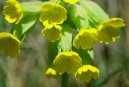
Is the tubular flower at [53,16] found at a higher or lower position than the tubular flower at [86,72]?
higher

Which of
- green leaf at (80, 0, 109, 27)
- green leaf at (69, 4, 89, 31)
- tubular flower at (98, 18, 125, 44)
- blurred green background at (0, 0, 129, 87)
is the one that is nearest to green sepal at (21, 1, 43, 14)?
green leaf at (69, 4, 89, 31)

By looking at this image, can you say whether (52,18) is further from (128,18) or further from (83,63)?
(128,18)

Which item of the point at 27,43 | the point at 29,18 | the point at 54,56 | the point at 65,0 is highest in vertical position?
the point at 65,0

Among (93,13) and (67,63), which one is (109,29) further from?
(67,63)

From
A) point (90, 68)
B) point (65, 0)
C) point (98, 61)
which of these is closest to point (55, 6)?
point (65, 0)

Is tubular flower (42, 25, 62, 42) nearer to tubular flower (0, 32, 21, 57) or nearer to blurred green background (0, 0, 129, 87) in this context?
tubular flower (0, 32, 21, 57)

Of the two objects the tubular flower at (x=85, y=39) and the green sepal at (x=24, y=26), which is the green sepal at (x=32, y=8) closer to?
the green sepal at (x=24, y=26)

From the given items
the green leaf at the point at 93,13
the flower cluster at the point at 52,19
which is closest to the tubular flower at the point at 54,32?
the flower cluster at the point at 52,19
